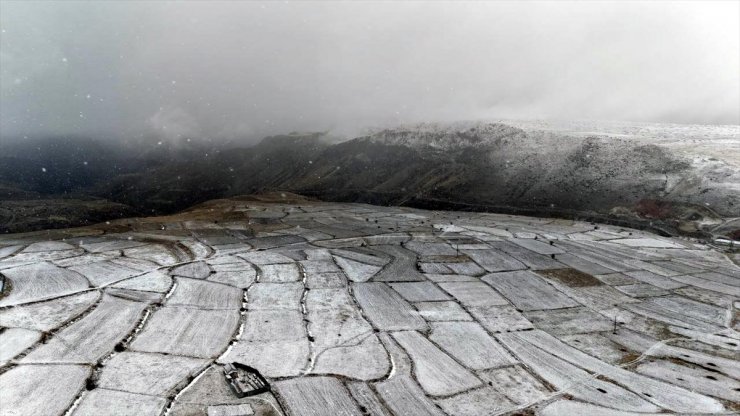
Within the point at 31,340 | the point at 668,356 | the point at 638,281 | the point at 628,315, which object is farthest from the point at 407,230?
the point at 31,340

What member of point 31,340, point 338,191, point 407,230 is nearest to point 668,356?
point 31,340

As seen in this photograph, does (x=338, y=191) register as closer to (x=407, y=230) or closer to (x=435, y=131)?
(x=435, y=131)

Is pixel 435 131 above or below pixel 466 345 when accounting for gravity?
above

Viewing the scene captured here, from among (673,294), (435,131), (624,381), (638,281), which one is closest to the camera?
(624,381)

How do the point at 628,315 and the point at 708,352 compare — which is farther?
the point at 628,315

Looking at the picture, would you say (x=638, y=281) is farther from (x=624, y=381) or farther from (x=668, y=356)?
(x=624, y=381)

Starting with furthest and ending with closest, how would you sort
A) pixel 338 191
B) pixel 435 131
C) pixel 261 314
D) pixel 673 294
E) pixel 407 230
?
pixel 435 131, pixel 338 191, pixel 407 230, pixel 673 294, pixel 261 314
